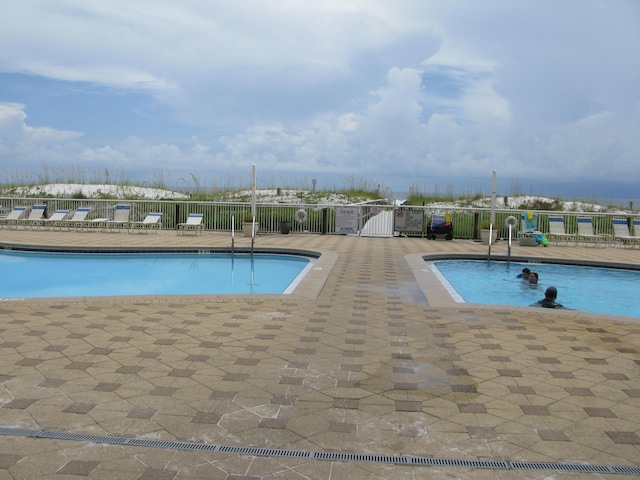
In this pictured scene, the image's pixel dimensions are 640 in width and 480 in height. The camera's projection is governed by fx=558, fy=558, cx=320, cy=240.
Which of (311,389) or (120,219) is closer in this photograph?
(311,389)

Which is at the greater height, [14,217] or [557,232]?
[14,217]

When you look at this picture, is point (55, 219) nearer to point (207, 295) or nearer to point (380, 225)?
point (380, 225)

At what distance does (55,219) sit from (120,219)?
1.95 metres

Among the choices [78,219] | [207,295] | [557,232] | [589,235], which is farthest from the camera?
[78,219]

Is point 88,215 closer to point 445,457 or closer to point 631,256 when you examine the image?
point 631,256

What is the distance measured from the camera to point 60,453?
2797 millimetres

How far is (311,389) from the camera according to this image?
3.77 metres

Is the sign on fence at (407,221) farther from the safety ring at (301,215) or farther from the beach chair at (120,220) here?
the beach chair at (120,220)

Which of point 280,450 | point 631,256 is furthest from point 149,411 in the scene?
point 631,256

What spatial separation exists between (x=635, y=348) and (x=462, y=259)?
23.6ft

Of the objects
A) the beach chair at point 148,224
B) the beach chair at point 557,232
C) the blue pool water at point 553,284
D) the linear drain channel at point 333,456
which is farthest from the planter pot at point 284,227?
the linear drain channel at point 333,456

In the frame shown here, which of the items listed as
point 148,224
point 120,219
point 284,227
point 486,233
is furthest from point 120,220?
point 486,233

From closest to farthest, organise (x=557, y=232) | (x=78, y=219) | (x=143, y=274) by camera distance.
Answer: (x=143, y=274) < (x=557, y=232) < (x=78, y=219)

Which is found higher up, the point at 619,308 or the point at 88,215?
the point at 88,215
